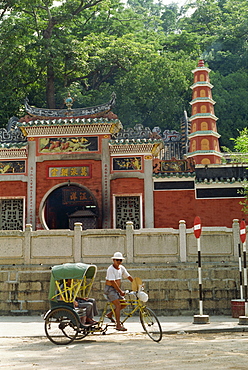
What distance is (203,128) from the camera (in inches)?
Answer: 1008

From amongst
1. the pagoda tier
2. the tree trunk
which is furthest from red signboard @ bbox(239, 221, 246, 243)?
the tree trunk

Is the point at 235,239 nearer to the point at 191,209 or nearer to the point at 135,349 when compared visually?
the point at 191,209

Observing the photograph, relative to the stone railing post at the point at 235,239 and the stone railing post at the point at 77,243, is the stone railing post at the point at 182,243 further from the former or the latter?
the stone railing post at the point at 77,243

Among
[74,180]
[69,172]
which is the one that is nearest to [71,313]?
[74,180]

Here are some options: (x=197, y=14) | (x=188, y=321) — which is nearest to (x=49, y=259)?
(x=188, y=321)

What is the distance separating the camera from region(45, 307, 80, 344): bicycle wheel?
9.80 metres

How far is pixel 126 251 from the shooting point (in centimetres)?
1503

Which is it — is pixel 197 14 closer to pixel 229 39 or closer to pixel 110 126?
pixel 229 39

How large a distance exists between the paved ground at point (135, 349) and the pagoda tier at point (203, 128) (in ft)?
43.8

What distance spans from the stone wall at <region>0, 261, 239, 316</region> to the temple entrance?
8.23m

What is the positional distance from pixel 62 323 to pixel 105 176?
1105cm

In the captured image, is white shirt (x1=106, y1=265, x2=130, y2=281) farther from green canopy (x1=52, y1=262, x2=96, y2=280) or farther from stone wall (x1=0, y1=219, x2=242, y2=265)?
stone wall (x1=0, y1=219, x2=242, y2=265)

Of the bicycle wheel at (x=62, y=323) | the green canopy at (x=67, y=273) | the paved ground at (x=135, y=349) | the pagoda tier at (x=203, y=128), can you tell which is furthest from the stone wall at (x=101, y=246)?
the pagoda tier at (x=203, y=128)

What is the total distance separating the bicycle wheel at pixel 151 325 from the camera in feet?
31.8
